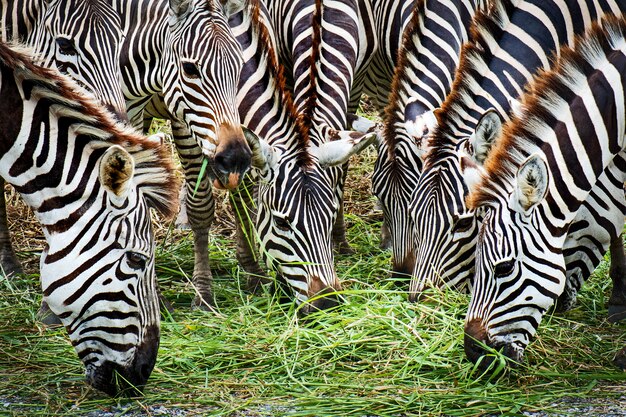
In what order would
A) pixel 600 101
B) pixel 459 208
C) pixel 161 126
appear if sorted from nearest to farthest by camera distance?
pixel 600 101 < pixel 459 208 < pixel 161 126

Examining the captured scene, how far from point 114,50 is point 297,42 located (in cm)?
187

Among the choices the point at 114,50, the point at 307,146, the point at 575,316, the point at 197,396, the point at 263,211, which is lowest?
the point at 197,396

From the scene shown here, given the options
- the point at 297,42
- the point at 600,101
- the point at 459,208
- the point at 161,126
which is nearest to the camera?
the point at 600,101

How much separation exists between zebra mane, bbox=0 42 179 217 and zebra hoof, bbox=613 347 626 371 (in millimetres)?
3364

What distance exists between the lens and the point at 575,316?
25.8 ft

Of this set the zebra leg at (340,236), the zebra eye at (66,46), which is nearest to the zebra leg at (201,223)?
the zebra leg at (340,236)

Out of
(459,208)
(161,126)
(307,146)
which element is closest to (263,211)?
(307,146)

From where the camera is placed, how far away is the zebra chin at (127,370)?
591cm

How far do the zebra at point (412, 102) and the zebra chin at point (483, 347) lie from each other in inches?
74.9

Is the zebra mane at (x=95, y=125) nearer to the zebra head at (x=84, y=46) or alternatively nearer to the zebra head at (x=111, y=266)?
the zebra head at (x=111, y=266)

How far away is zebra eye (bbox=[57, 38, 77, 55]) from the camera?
8.21 meters

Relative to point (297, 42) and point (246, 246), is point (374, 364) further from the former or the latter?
point (297, 42)

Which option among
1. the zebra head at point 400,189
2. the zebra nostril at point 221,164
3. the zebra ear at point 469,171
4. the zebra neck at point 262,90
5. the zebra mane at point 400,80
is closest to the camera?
the zebra ear at point 469,171

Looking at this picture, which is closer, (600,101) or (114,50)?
(600,101)
